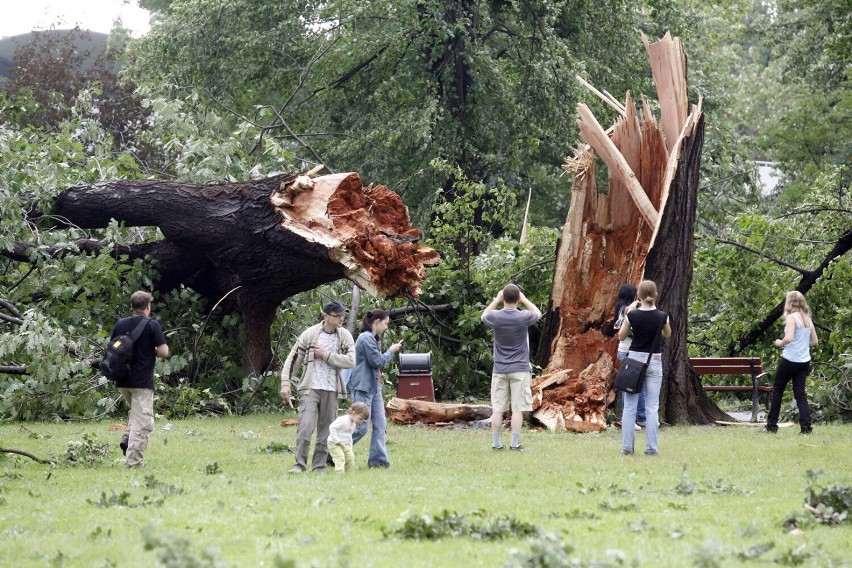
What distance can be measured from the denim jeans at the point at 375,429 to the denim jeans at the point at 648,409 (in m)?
2.32

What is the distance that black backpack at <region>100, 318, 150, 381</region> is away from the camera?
1016cm

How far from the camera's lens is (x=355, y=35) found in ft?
85.8

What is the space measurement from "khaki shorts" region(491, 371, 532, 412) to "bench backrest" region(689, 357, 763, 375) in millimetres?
4366

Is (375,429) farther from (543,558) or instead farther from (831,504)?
(543,558)

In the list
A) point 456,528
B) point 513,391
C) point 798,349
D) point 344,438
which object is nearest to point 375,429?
point 344,438

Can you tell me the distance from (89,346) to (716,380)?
30.4ft

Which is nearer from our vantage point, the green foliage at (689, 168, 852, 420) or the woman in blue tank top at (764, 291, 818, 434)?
the woman in blue tank top at (764, 291, 818, 434)

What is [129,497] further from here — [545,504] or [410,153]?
[410,153]

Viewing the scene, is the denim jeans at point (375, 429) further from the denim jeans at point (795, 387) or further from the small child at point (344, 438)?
the denim jeans at point (795, 387)

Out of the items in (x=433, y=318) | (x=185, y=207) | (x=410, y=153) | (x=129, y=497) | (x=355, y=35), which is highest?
(x=355, y=35)

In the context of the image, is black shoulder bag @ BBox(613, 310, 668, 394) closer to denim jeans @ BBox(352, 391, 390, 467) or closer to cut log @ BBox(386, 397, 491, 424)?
denim jeans @ BBox(352, 391, 390, 467)

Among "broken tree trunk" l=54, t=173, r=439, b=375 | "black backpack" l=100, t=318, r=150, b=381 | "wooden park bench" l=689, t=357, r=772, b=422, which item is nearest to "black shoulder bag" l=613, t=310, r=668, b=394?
→ "broken tree trunk" l=54, t=173, r=439, b=375

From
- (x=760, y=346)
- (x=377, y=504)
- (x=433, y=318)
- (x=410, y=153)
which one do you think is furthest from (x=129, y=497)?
(x=410, y=153)

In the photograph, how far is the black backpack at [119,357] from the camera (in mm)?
10156
